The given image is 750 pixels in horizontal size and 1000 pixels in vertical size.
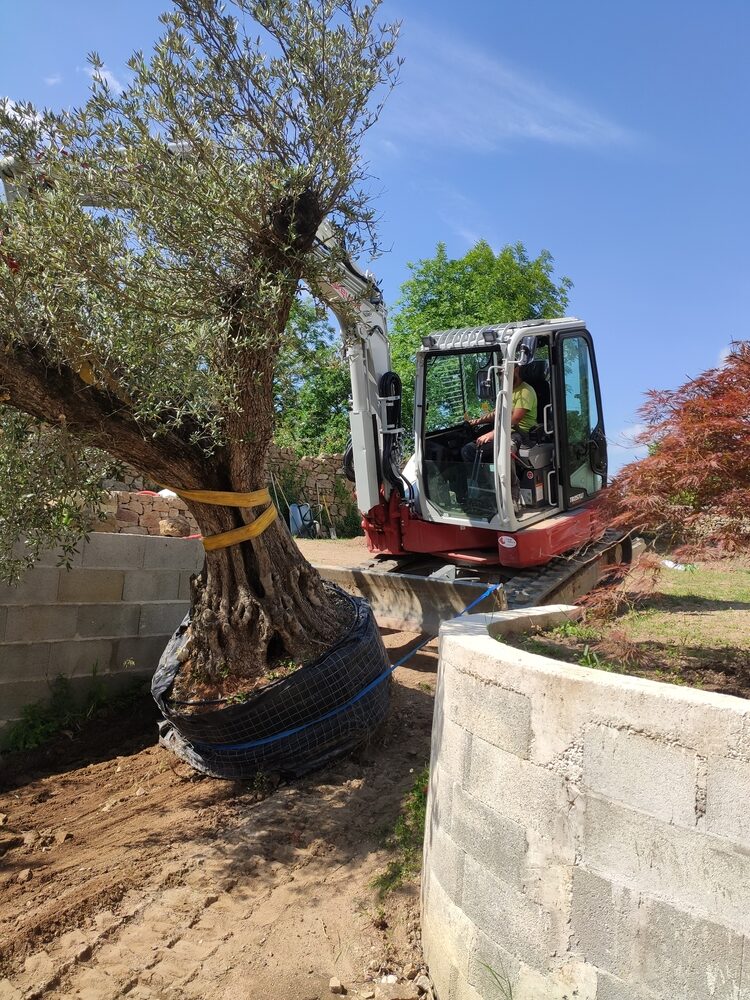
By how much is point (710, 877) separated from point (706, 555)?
49.2 inches

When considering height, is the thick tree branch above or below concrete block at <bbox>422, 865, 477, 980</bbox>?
above

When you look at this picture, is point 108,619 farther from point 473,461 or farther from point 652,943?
point 652,943

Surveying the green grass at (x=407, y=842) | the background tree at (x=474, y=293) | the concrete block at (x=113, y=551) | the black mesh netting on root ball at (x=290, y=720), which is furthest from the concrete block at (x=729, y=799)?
the background tree at (x=474, y=293)

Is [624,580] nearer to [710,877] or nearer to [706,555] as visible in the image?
[706,555]

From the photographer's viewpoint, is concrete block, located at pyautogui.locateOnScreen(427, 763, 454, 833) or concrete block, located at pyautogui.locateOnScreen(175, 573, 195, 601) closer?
concrete block, located at pyautogui.locateOnScreen(427, 763, 454, 833)

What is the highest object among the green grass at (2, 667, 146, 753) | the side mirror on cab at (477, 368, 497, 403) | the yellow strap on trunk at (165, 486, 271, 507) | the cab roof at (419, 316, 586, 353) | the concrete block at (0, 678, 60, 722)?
the cab roof at (419, 316, 586, 353)

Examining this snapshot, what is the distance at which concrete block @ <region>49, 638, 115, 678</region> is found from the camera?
5508 millimetres

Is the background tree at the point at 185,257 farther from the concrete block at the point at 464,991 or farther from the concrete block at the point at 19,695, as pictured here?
the concrete block at the point at 464,991

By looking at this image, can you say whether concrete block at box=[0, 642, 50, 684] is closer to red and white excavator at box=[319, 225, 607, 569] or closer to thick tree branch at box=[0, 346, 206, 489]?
thick tree branch at box=[0, 346, 206, 489]

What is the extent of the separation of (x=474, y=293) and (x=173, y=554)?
17.2 metres

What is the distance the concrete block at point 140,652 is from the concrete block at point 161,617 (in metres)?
0.06

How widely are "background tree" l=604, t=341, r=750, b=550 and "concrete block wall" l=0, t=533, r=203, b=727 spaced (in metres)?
4.05

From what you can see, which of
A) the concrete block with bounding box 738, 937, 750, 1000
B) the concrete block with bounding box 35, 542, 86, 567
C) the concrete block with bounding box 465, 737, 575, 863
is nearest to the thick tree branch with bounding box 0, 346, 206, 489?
the concrete block with bounding box 35, 542, 86, 567

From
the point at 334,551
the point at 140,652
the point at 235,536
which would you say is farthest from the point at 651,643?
the point at 334,551
